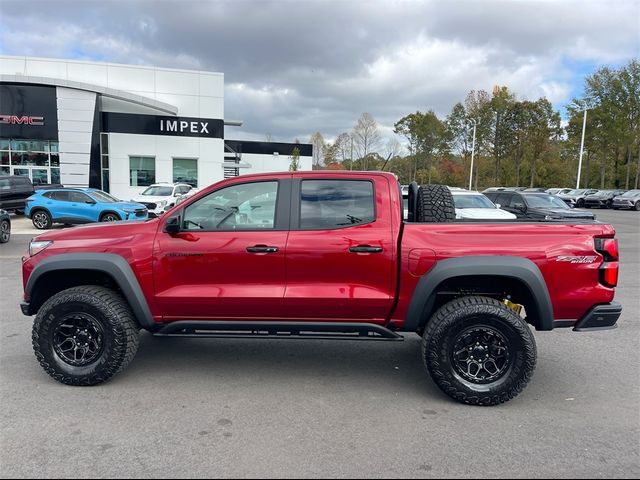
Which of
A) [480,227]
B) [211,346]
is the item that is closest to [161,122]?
[211,346]

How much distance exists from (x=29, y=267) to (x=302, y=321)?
8.08ft

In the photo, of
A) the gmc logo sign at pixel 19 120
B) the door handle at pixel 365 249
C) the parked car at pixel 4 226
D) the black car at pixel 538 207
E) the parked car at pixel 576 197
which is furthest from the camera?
the parked car at pixel 576 197

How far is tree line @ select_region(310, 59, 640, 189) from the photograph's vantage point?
45562 millimetres

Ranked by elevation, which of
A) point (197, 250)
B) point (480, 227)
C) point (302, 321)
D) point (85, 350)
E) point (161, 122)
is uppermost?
point (161, 122)

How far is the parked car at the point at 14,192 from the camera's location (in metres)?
17.6

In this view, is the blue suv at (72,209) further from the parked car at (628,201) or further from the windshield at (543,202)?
the parked car at (628,201)

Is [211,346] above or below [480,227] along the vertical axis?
below

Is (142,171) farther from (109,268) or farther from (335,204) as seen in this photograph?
(335,204)

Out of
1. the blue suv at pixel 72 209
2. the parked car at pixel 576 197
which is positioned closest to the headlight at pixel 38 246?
the blue suv at pixel 72 209

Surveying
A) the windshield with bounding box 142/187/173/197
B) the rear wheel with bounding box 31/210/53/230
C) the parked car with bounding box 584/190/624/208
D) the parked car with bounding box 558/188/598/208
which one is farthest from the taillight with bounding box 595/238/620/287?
the parked car with bounding box 584/190/624/208

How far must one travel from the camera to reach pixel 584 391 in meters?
4.01

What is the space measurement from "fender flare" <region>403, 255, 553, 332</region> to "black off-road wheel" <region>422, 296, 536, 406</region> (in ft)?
0.65

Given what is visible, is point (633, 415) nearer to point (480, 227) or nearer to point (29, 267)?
point (480, 227)

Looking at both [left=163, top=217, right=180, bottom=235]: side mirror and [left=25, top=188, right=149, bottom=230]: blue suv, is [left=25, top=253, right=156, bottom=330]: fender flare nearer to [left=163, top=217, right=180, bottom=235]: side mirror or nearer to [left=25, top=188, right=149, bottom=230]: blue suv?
[left=163, top=217, right=180, bottom=235]: side mirror
